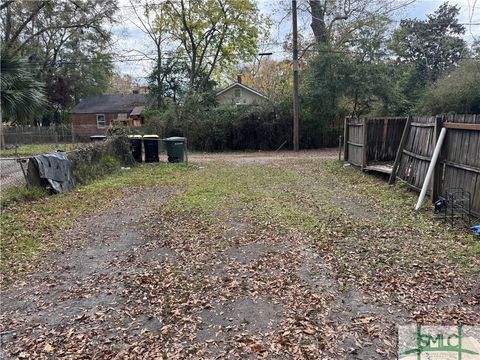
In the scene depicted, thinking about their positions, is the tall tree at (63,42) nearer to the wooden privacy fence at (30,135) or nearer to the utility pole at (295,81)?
the wooden privacy fence at (30,135)

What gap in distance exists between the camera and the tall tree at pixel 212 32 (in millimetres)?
24500

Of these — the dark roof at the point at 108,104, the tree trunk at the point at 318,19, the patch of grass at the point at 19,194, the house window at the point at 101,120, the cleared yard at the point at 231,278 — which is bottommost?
the cleared yard at the point at 231,278

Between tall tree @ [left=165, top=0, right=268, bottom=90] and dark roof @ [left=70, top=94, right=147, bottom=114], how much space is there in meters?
10.3

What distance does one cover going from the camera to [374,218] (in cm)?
579

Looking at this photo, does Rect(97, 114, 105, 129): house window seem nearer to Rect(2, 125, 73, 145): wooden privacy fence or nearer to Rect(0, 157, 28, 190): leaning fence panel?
Rect(2, 125, 73, 145): wooden privacy fence

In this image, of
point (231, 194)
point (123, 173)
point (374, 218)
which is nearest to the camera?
point (374, 218)

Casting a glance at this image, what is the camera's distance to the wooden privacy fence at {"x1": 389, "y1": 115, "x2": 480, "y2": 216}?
17.2 ft

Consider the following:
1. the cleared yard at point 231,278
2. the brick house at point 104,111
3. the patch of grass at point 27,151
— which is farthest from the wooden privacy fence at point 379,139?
the brick house at point 104,111

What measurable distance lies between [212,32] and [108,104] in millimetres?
15023

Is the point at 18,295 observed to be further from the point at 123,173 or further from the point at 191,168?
the point at 191,168

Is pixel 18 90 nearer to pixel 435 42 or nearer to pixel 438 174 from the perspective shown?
pixel 438 174

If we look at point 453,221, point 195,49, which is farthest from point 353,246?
point 195,49

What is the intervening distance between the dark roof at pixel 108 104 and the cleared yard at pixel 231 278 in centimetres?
2996

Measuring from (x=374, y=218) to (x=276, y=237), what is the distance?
1.83 meters
